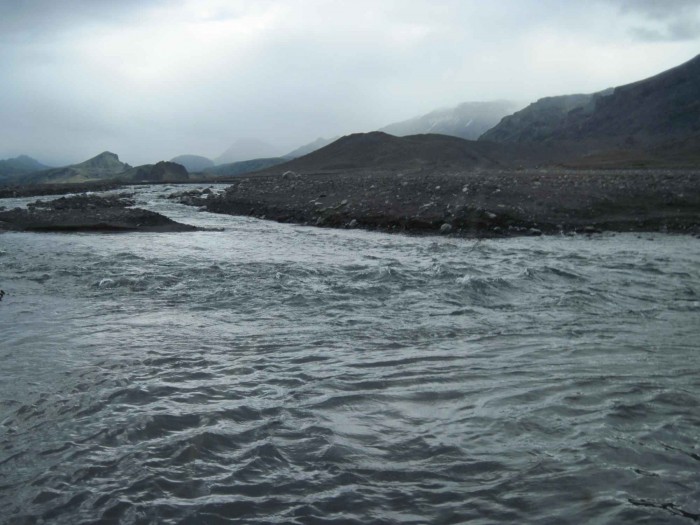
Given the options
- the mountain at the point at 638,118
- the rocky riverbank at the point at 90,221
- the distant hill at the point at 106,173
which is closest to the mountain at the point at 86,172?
the distant hill at the point at 106,173

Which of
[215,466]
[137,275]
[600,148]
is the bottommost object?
[215,466]

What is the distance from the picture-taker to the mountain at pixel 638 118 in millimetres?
71062

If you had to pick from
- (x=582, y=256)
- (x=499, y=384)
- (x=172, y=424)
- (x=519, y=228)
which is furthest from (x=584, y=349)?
(x=519, y=228)

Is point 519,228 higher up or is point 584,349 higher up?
point 519,228

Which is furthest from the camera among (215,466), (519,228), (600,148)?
(600,148)

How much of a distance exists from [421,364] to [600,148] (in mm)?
71893

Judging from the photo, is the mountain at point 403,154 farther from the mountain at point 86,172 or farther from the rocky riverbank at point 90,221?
the mountain at point 86,172

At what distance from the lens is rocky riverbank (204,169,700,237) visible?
13.2m

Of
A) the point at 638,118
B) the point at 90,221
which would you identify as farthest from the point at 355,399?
the point at 638,118

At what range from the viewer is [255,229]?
15.5m

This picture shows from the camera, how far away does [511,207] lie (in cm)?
1419

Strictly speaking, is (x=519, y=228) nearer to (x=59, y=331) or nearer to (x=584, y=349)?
(x=584, y=349)

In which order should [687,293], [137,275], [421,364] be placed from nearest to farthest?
[421,364] → [687,293] → [137,275]

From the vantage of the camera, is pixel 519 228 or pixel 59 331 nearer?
pixel 59 331
